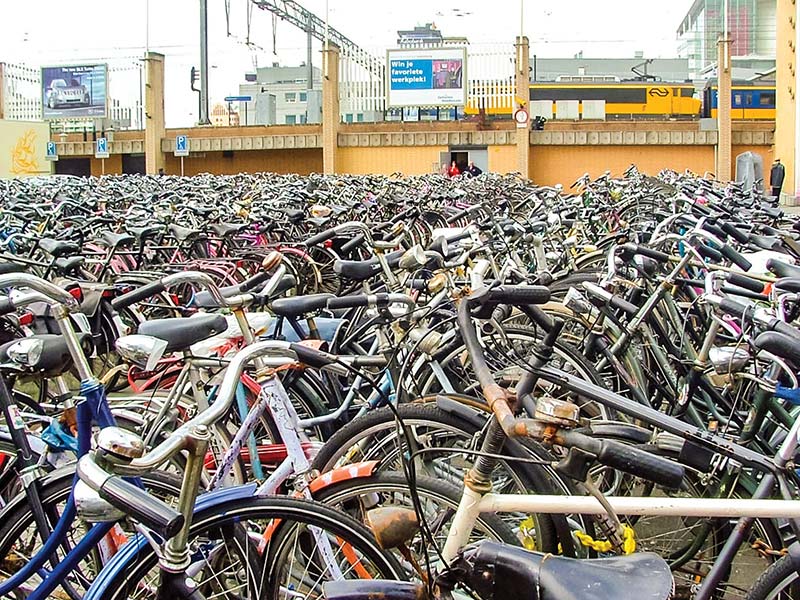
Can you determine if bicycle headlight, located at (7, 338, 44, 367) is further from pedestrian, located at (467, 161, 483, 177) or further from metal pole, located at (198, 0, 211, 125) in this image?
metal pole, located at (198, 0, 211, 125)

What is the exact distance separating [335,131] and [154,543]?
97.8 feet

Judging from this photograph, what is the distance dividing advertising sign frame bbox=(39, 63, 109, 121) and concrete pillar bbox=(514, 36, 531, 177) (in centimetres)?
1626

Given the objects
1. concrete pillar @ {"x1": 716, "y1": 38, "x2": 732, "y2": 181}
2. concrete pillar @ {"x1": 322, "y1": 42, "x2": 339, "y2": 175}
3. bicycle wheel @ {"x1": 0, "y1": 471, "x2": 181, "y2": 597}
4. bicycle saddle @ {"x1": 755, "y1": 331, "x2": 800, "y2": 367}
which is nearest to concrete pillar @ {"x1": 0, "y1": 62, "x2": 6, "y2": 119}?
concrete pillar @ {"x1": 322, "y1": 42, "x2": 339, "y2": 175}

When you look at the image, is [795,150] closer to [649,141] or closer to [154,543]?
[649,141]

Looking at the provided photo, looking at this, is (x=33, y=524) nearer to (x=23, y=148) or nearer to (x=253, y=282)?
(x=253, y=282)

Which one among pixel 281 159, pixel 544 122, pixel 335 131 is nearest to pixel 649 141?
pixel 544 122

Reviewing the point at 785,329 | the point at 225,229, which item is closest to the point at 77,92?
the point at 225,229

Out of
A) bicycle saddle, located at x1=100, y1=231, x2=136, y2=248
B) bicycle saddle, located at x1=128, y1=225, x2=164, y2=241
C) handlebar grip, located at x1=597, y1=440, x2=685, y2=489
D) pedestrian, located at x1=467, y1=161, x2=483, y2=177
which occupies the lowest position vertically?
handlebar grip, located at x1=597, y1=440, x2=685, y2=489

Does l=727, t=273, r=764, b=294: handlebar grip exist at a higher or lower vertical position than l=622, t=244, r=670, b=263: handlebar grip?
lower

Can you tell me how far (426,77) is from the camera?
102ft

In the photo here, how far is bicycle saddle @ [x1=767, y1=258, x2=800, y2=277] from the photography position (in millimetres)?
3461

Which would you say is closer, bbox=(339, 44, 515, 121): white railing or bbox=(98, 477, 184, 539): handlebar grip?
bbox=(98, 477, 184, 539): handlebar grip

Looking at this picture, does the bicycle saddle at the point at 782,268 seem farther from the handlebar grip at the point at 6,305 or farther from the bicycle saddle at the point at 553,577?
the handlebar grip at the point at 6,305

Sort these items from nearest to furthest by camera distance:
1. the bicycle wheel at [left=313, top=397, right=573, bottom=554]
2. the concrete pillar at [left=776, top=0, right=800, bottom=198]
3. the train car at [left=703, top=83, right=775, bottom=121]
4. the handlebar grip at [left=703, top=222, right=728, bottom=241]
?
the bicycle wheel at [left=313, top=397, right=573, bottom=554] → the handlebar grip at [left=703, top=222, right=728, bottom=241] → the concrete pillar at [left=776, top=0, right=800, bottom=198] → the train car at [left=703, top=83, right=775, bottom=121]
